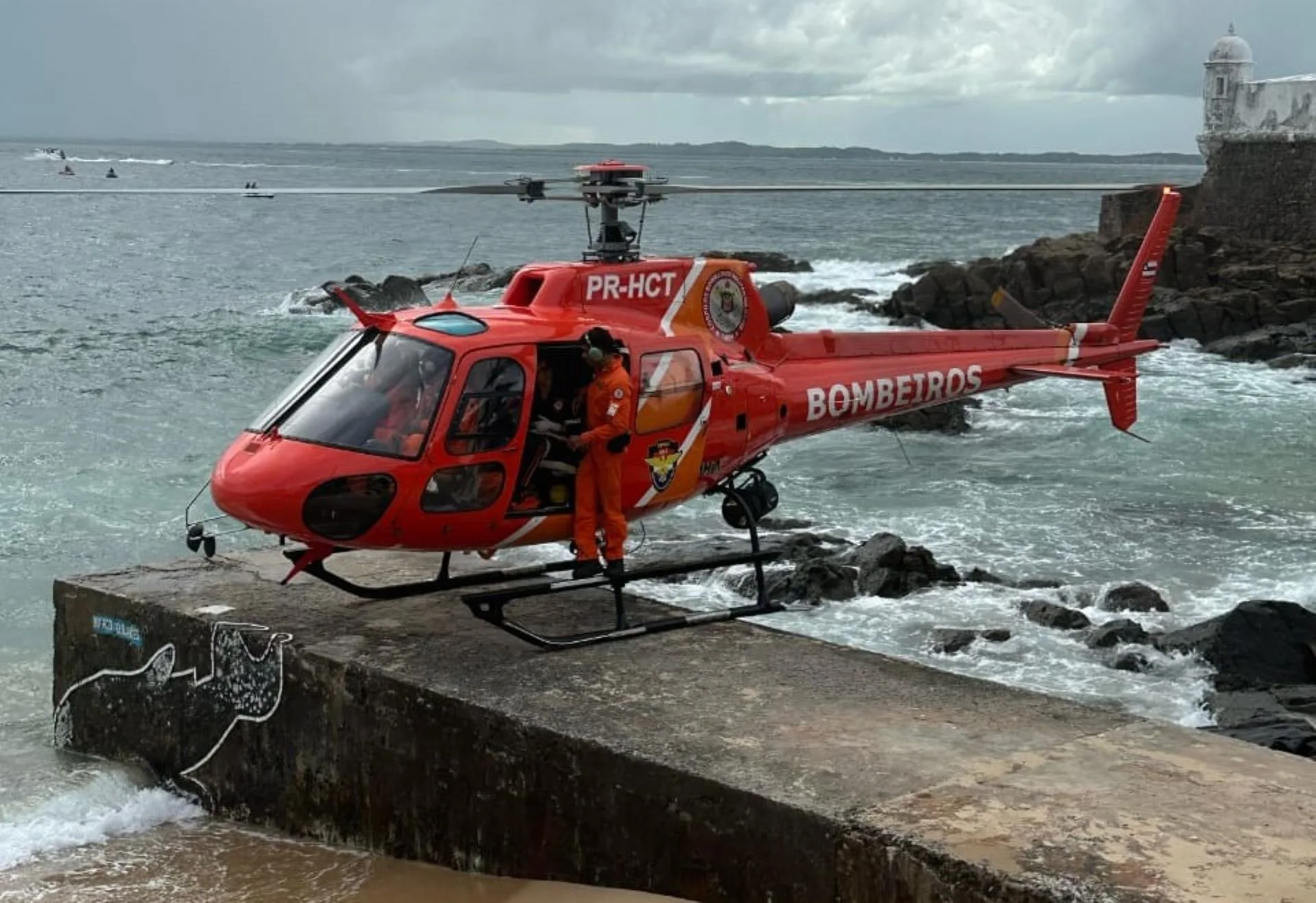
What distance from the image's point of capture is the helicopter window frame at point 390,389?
24.5ft

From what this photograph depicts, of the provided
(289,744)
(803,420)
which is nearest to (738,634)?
(803,420)

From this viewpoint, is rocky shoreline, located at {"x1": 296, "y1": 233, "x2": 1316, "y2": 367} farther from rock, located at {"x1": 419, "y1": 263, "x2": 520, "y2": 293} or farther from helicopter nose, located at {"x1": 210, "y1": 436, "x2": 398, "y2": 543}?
helicopter nose, located at {"x1": 210, "y1": 436, "x2": 398, "y2": 543}

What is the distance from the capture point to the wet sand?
685 cm

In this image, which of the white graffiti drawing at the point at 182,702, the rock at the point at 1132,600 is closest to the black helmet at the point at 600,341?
the white graffiti drawing at the point at 182,702

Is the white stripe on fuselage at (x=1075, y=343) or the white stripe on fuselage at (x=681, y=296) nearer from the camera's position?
the white stripe on fuselage at (x=681, y=296)

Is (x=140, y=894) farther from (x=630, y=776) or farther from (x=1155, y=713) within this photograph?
(x=1155, y=713)

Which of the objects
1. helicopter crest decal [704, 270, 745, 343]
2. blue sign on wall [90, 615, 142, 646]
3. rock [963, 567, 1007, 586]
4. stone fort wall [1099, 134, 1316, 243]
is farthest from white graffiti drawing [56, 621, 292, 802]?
stone fort wall [1099, 134, 1316, 243]

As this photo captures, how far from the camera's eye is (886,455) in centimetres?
2186

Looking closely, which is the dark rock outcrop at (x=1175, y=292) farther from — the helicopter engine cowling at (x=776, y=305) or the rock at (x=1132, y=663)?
the helicopter engine cowling at (x=776, y=305)

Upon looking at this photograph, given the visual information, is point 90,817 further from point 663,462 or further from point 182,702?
point 663,462

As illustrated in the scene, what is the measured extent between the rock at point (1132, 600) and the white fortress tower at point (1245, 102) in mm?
34765

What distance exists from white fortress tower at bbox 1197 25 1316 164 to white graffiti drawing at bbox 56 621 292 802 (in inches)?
1693

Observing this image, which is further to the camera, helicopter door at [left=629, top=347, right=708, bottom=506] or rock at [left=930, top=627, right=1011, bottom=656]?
rock at [left=930, top=627, right=1011, bottom=656]

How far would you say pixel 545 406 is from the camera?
807 cm
